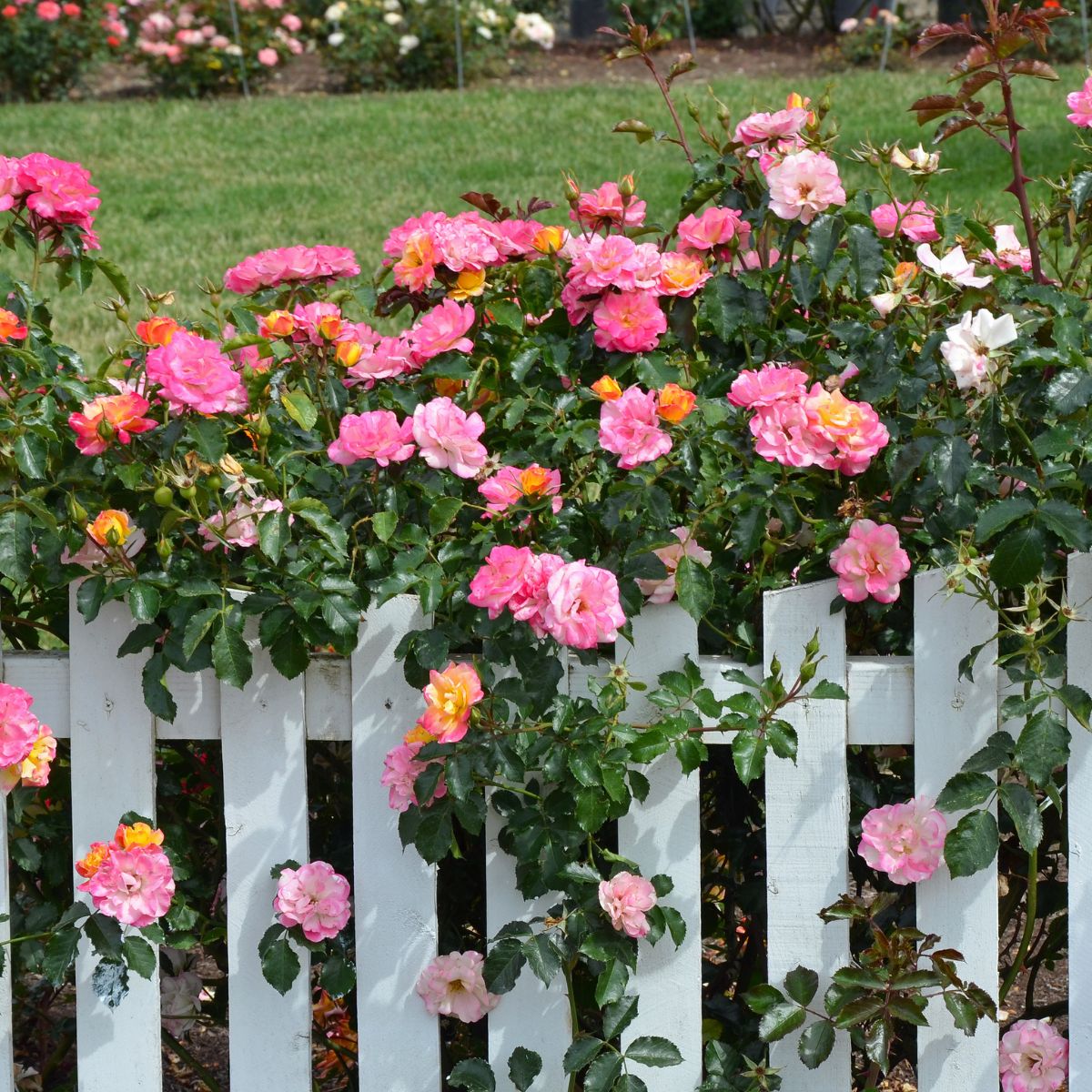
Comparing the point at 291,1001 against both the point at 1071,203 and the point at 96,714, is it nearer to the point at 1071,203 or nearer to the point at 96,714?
the point at 96,714

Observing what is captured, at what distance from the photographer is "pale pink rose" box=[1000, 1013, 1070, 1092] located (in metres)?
1.79

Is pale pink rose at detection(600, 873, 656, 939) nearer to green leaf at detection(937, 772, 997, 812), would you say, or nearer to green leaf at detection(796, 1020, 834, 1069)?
green leaf at detection(796, 1020, 834, 1069)

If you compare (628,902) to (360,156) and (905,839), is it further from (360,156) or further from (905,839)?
(360,156)

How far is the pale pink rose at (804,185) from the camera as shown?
67.3 inches

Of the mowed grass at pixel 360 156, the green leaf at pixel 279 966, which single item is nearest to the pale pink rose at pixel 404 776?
the green leaf at pixel 279 966

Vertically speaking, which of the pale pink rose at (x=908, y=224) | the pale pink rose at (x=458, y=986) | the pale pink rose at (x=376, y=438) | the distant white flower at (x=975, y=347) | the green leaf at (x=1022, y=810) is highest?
Result: the pale pink rose at (x=908, y=224)

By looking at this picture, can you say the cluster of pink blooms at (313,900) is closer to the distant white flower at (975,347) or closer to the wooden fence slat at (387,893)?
the wooden fence slat at (387,893)

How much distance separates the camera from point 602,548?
171 centimetres

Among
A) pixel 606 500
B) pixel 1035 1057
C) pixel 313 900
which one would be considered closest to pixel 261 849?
pixel 313 900

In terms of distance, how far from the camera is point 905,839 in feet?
5.57

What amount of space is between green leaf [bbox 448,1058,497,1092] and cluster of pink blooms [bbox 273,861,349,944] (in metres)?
0.21

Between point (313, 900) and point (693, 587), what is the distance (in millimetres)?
573

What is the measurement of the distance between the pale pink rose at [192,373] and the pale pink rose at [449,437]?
0.20 m

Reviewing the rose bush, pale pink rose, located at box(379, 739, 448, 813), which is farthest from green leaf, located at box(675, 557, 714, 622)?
pale pink rose, located at box(379, 739, 448, 813)
